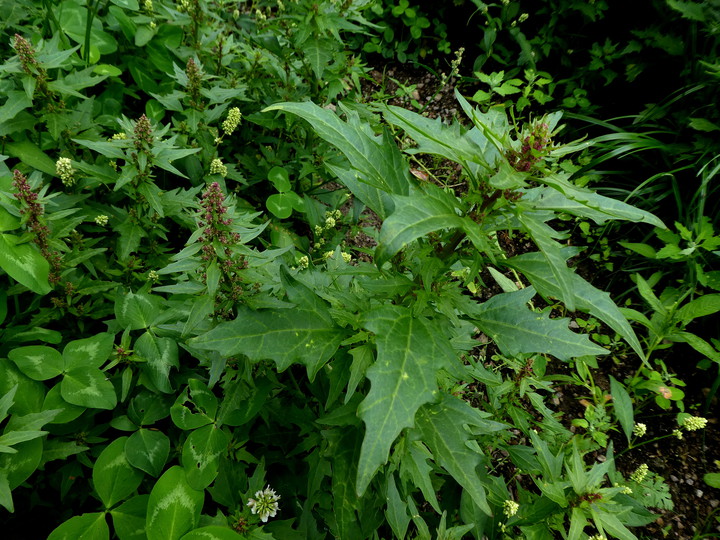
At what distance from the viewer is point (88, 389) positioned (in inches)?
65.6

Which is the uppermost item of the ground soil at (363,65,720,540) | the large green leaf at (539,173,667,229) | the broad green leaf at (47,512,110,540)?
the large green leaf at (539,173,667,229)

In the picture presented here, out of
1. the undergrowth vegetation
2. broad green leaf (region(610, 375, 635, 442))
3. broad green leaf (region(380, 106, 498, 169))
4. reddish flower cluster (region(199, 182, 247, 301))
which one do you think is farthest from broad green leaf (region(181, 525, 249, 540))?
broad green leaf (region(610, 375, 635, 442))

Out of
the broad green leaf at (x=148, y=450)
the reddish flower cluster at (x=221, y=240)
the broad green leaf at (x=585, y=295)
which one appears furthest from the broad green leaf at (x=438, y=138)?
the broad green leaf at (x=148, y=450)

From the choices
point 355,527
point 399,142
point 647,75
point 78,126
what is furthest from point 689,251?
point 78,126

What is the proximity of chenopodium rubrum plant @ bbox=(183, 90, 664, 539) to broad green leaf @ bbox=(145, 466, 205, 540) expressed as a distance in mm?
414

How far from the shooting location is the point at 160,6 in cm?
263

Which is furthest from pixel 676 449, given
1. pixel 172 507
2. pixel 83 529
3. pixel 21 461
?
pixel 21 461

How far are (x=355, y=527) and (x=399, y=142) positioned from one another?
3170 mm

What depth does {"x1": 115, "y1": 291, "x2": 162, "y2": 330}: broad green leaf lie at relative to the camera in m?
1.79

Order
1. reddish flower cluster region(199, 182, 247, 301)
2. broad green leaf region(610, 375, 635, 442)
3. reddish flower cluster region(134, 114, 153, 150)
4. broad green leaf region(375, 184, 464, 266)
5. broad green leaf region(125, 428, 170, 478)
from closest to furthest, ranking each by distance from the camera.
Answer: broad green leaf region(375, 184, 464, 266), reddish flower cluster region(199, 182, 247, 301), broad green leaf region(125, 428, 170, 478), reddish flower cluster region(134, 114, 153, 150), broad green leaf region(610, 375, 635, 442)

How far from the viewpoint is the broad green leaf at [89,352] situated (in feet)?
5.59

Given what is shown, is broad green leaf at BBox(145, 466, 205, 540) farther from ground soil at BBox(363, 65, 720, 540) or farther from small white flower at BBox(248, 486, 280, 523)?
ground soil at BBox(363, 65, 720, 540)

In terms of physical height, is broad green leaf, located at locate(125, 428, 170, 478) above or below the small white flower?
below

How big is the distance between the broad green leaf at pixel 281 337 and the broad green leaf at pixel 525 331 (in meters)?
0.46
